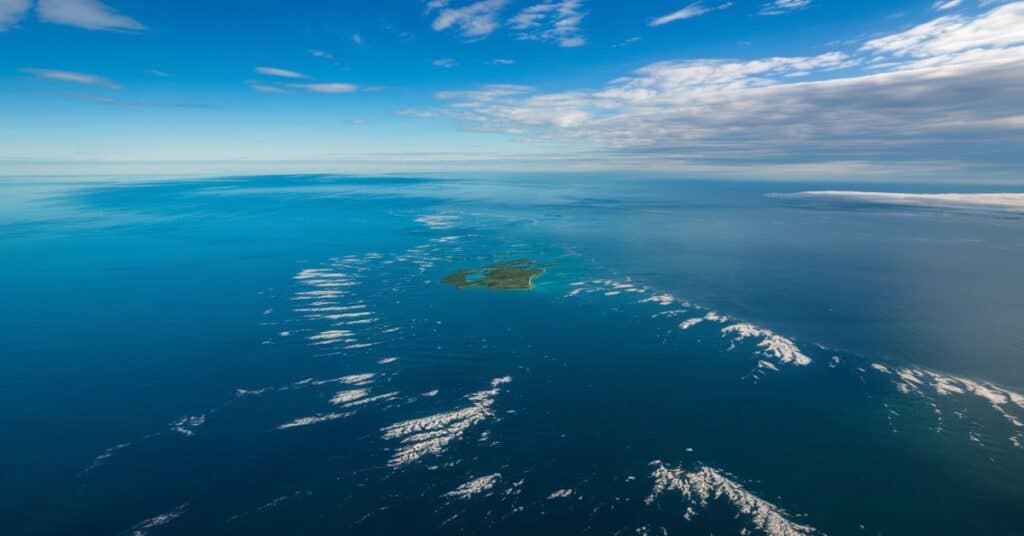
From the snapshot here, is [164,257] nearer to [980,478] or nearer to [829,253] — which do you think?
[980,478]

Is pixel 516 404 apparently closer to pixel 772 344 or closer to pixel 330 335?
pixel 330 335

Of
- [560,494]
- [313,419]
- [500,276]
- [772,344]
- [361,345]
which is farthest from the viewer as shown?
[500,276]

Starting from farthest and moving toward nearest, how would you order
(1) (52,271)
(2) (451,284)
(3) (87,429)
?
(1) (52,271) < (2) (451,284) < (3) (87,429)

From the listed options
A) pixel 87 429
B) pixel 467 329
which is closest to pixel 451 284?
pixel 467 329

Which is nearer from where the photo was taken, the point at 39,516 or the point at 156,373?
the point at 39,516

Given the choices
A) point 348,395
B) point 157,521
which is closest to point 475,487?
point 348,395

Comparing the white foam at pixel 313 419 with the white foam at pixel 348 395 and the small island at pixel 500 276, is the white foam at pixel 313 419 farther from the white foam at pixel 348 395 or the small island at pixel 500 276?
the small island at pixel 500 276

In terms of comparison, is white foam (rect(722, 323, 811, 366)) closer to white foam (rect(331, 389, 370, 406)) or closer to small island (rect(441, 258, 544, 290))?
small island (rect(441, 258, 544, 290))
